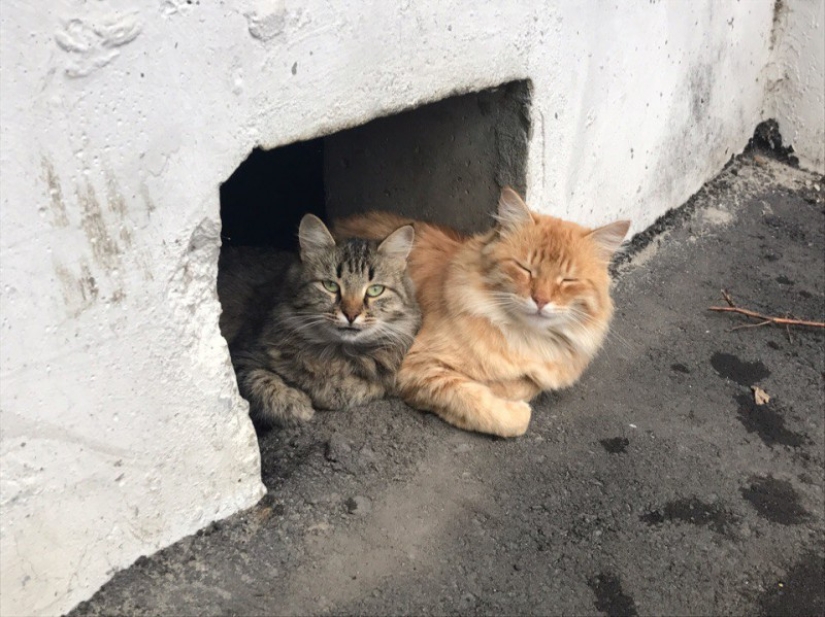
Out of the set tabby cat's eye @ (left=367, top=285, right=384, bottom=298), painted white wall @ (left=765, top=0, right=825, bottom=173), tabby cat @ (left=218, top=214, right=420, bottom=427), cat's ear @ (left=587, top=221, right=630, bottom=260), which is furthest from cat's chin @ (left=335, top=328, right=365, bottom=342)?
painted white wall @ (left=765, top=0, right=825, bottom=173)

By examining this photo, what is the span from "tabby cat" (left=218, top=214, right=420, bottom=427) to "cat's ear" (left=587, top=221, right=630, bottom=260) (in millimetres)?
715

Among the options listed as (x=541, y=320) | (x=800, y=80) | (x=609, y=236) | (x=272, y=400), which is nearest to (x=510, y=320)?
(x=541, y=320)

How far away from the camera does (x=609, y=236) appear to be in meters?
3.06

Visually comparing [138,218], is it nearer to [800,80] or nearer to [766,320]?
[766,320]

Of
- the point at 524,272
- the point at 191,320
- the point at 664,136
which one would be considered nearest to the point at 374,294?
the point at 524,272

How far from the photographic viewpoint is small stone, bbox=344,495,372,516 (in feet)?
8.77

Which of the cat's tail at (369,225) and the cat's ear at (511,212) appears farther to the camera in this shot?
the cat's tail at (369,225)

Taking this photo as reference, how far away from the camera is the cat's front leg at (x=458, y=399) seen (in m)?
2.97

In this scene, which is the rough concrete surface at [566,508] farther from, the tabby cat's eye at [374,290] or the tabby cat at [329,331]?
the tabby cat's eye at [374,290]

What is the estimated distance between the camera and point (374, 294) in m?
3.05

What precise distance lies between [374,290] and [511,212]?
23.4 inches

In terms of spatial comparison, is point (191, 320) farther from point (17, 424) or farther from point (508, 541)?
point (508, 541)

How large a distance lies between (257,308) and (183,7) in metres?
1.60

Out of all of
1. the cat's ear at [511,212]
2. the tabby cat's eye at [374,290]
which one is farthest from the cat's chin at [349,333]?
the cat's ear at [511,212]
